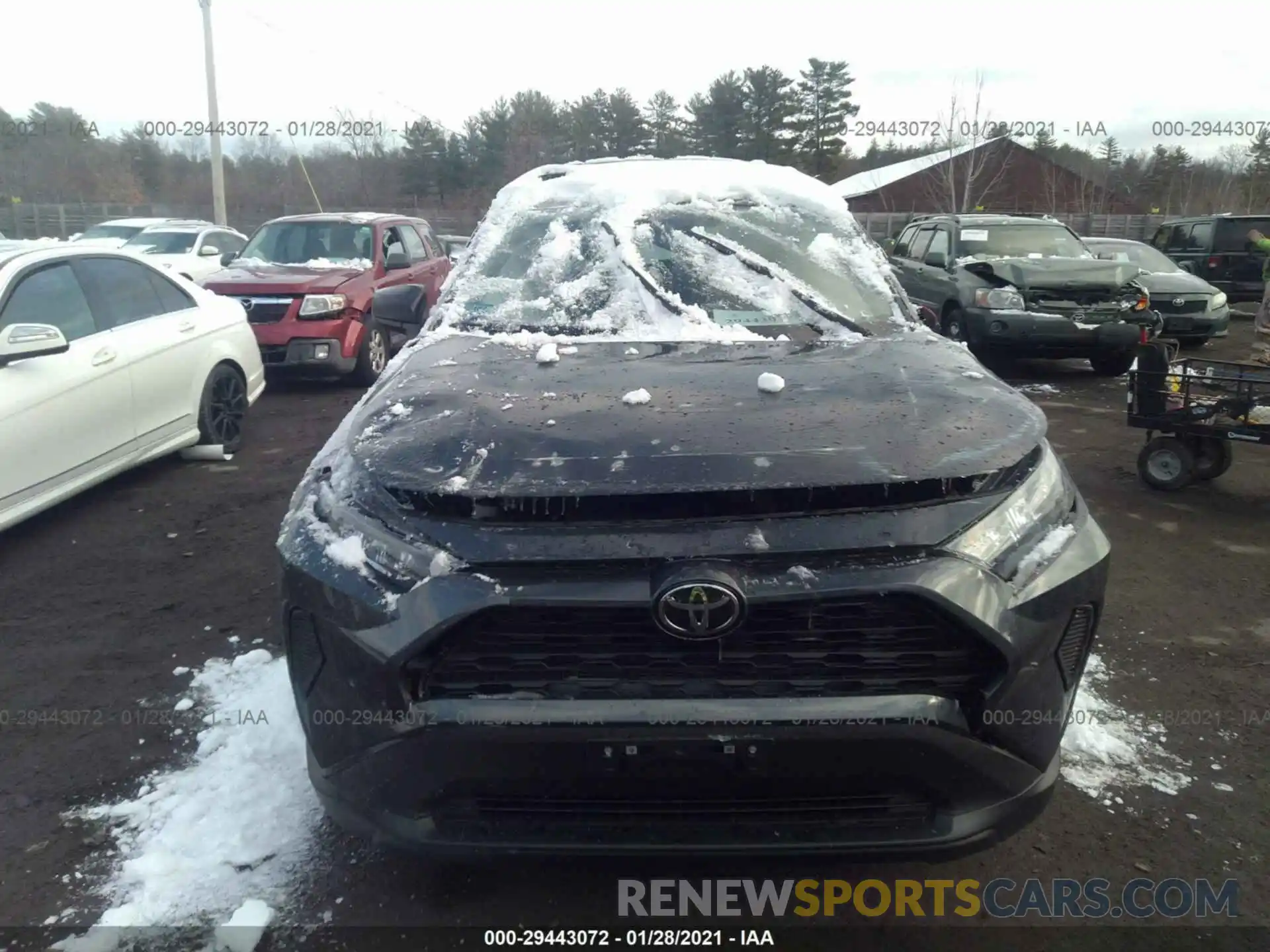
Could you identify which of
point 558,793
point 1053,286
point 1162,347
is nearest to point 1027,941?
point 558,793

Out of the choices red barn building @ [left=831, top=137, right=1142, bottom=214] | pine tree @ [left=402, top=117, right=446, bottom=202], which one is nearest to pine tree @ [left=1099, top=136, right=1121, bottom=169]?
red barn building @ [left=831, top=137, right=1142, bottom=214]

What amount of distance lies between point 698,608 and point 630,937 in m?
1.04

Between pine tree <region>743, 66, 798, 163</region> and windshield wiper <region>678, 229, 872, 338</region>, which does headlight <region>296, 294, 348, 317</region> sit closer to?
windshield wiper <region>678, 229, 872, 338</region>

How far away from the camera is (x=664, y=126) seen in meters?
39.2

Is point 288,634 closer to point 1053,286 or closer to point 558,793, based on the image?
point 558,793

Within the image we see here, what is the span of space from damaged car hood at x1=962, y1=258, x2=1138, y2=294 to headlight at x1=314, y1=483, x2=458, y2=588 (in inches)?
357

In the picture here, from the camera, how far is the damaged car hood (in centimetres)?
966

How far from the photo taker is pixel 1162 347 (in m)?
5.90

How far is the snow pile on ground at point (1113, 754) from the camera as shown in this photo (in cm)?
296

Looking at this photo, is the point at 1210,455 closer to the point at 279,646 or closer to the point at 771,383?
the point at 771,383

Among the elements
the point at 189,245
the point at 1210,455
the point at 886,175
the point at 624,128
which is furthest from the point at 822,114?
the point at 1210,455

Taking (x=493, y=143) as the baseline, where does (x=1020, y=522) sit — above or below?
below

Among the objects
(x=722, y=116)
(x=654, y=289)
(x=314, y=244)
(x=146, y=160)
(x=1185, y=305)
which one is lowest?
(x=1185, y=305)

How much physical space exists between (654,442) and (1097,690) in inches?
91.6
